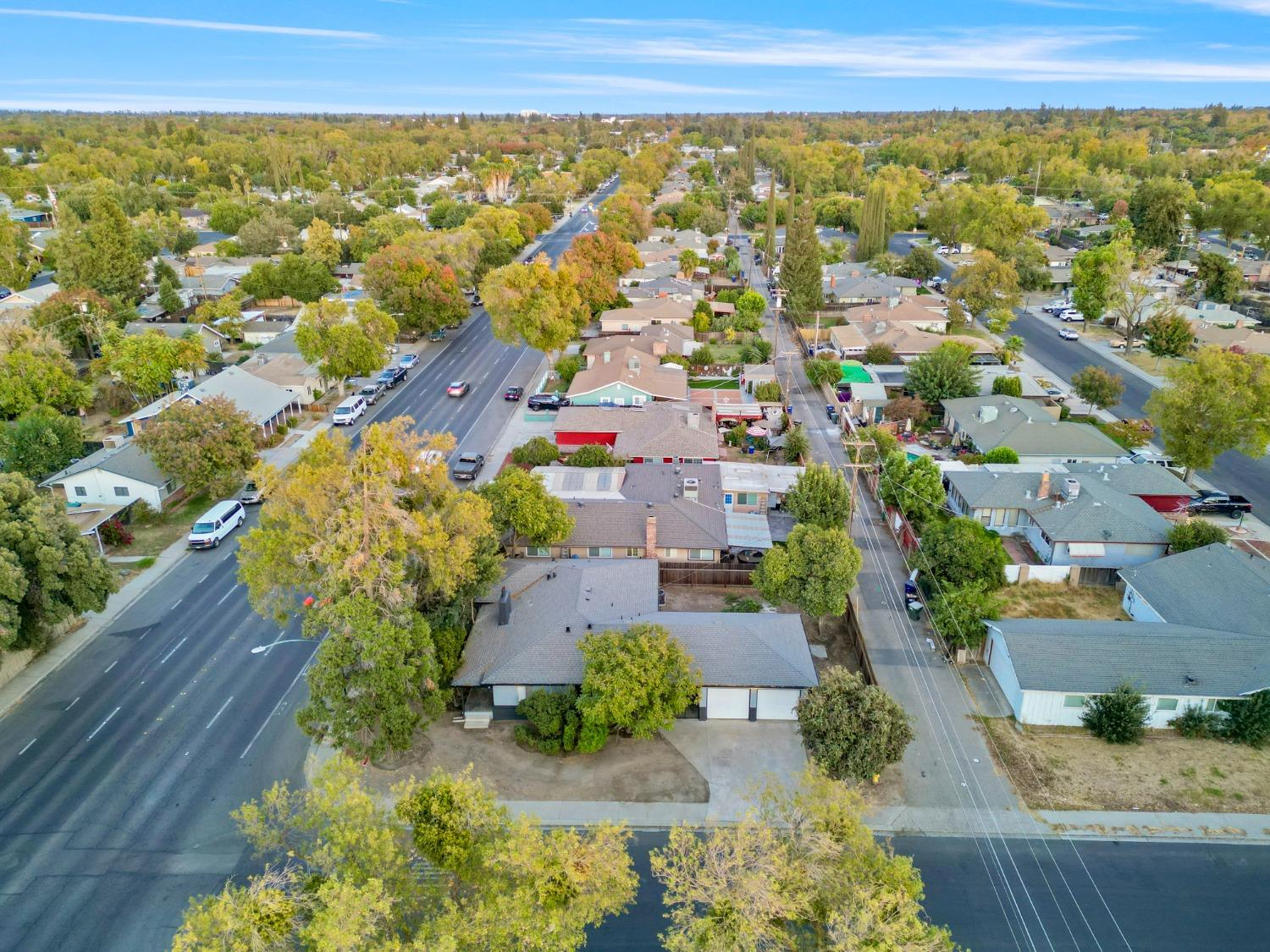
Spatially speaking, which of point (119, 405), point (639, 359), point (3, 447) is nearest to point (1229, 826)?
point (639, 359)

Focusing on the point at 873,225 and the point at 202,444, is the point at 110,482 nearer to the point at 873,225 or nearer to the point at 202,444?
Result: the point at 202,444

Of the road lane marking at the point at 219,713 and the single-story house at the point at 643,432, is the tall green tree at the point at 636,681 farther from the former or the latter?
the single-story house at the point at 643,432

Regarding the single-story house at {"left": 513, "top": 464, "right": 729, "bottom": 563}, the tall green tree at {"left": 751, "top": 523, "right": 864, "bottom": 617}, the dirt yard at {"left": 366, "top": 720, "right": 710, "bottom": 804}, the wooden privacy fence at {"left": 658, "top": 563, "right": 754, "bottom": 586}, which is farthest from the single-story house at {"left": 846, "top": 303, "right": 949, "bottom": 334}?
the dirt yard at {"left": 366, "top": 720, "right": 710, "bottom": 804}

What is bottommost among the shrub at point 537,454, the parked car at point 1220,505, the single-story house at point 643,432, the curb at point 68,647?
the curb at point 68,647

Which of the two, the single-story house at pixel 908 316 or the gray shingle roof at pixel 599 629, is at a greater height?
the single-story house at pixel 908 316

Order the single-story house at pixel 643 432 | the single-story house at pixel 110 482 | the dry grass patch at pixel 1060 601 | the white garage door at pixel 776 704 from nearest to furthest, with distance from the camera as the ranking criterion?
the white garage door at pixel 776 704 < the dry grass patch at pixel 1060 601 < the single-story house at pixel 110 482 < the single-story house at pixel 643 432

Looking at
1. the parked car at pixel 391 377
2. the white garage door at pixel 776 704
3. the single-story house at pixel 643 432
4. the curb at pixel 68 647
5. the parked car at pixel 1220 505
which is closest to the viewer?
the white garage door at pixel 776 704

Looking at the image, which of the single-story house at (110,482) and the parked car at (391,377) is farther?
the parked car at (391,377)

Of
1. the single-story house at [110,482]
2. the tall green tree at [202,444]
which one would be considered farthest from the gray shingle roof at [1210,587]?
the single-story house at [110,482]
